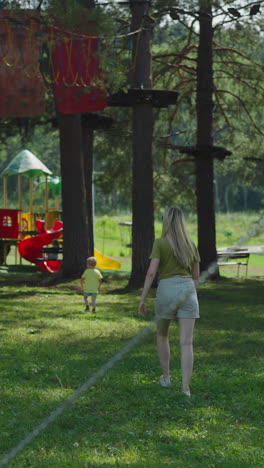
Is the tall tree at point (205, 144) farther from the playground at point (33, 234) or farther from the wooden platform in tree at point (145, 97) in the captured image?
the playground at point (33, 234)

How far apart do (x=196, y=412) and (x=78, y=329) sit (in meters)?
5.14

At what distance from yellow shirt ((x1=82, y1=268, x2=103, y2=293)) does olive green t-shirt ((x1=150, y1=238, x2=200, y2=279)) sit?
6505 mm

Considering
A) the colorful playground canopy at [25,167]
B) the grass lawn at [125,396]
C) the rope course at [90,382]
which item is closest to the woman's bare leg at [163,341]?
the grass lawn at [125,396]

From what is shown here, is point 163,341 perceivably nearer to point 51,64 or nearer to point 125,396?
point 125,396

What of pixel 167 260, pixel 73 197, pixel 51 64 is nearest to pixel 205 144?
pixel 73 197

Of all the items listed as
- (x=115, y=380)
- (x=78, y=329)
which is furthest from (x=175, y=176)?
(x=115, y=380)

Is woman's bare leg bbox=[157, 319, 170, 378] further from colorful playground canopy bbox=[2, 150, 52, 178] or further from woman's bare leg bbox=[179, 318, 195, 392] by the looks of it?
colorful playground canopy bbox=[2, 150, 52, 178]

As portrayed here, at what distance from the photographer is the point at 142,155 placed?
1838 centimetres

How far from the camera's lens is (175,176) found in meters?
26.1

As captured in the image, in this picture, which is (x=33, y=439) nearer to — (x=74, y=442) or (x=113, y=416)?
(x=74, y=442)

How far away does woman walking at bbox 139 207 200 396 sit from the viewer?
7.31m

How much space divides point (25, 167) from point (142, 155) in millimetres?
12920

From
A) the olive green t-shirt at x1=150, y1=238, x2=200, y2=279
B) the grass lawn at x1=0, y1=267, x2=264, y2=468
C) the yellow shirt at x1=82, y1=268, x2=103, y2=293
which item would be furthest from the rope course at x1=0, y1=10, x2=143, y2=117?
the olive green t-shirt at x1=150, y1=238, x2=200, y2=279

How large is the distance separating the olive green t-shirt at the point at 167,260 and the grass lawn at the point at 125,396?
1054 millimetres
